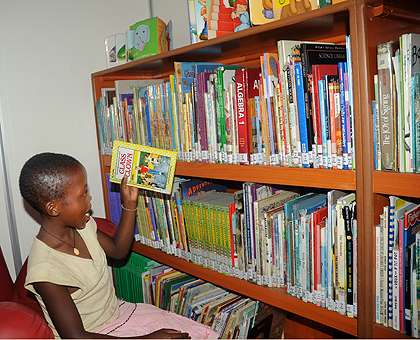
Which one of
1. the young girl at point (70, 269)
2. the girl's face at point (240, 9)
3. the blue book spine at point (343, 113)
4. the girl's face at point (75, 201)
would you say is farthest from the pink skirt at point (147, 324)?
the girl's face at point (240, 9)

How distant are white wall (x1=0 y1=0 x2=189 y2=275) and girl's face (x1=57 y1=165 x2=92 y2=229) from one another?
3.05 ft

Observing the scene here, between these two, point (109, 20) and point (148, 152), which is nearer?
point (148, 152)

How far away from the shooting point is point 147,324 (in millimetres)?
1420

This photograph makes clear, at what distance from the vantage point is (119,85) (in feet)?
6.36

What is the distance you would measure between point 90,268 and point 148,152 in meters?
0.52

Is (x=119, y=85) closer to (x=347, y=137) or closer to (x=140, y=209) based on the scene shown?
(x=140, y=209)

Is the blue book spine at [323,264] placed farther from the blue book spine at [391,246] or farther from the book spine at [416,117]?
the book spine at [416,117]

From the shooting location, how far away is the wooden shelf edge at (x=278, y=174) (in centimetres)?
103

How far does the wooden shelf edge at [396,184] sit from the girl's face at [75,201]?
96cm

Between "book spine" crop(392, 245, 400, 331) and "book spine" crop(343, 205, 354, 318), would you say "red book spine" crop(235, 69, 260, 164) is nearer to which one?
"book spine" crop(343, 205, 354, 318)

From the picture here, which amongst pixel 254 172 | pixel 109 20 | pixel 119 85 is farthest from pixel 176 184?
pixel 109 20

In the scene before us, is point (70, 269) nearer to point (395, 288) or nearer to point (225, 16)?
point (395, 288)

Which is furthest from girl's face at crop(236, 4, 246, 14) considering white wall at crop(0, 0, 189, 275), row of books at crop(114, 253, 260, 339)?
row of books at crop(114, 253, 260, 339)

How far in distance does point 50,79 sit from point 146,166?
39.1 inches
